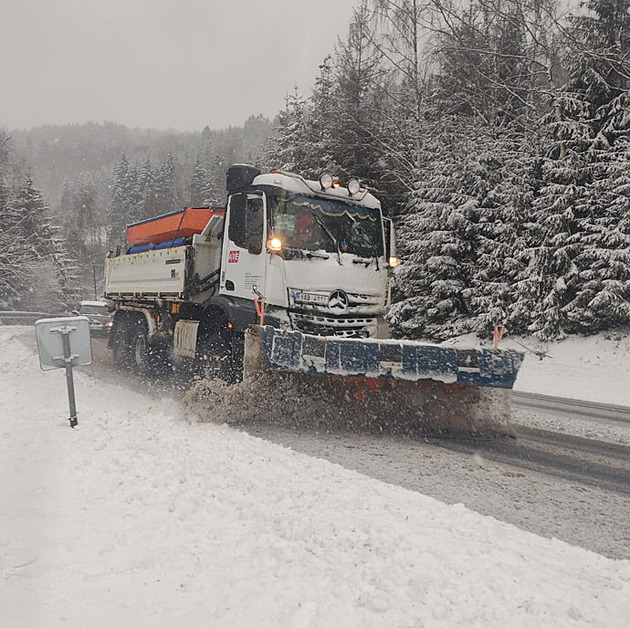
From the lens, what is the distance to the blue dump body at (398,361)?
18.4ft

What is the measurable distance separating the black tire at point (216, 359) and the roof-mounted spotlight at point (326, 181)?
8.58 ft

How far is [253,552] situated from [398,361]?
130 inches

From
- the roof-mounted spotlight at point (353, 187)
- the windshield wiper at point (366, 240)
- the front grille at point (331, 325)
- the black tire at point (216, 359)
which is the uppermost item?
the roof-mounted spotlight at point (353, 187)

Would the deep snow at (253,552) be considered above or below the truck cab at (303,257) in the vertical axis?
below

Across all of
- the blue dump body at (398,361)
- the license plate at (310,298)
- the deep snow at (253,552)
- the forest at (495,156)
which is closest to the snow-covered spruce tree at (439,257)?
the forest at (495,156)

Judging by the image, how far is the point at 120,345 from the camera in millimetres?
11844

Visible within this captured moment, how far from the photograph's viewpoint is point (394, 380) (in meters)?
6.06

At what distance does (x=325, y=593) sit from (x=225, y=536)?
806 millimetres

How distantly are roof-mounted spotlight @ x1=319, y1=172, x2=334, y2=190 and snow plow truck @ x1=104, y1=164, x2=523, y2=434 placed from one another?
23 mm

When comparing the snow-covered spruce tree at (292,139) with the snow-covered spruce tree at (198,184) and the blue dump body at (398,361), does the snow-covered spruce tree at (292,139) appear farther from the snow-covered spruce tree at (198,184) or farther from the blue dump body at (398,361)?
the snow-covered spruce tree at (198,184)

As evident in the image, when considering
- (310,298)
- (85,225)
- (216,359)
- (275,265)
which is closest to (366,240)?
(310,298)

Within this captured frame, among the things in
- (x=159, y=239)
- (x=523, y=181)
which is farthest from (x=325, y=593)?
(x=523, y=181)

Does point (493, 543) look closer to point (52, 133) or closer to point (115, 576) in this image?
point (115, 576)

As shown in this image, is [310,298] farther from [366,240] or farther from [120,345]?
[120,345]
